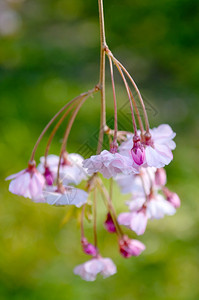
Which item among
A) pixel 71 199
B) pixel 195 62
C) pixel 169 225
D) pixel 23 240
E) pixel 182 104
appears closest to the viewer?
pixel 71 199

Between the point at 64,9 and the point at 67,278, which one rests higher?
the point at 64,9

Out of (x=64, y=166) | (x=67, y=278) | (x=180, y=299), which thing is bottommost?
(x=180, y=299)

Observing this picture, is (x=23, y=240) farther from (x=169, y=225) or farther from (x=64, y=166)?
(x=64, y=166)

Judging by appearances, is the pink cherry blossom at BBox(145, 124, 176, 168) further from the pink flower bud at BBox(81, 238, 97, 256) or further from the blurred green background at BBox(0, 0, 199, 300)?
the blurred green background at BBox(0, 0, 199, 300)

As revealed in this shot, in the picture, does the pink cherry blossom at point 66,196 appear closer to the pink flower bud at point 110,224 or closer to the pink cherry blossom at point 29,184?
the pink cherry blossom at point 29,184

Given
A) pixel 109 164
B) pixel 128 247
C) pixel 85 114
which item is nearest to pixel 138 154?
pixel 109 164

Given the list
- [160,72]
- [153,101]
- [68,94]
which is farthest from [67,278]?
[160,72]

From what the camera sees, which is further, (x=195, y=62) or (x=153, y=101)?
(x=195, y=62)

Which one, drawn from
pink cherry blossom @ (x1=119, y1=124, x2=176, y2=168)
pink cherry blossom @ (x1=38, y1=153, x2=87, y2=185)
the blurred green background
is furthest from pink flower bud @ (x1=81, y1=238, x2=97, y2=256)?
the blurred green background
